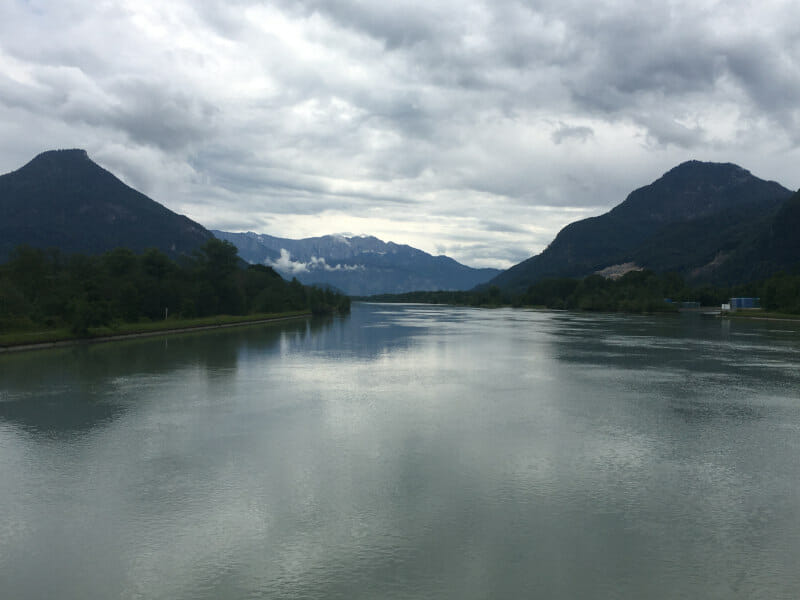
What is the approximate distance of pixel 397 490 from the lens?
1355 centimetres

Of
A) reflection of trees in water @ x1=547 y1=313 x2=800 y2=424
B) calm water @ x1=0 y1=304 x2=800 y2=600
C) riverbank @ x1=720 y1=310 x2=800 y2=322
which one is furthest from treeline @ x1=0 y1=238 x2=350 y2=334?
riverbank @ x1=720 y1=310 x2=800 y2=322

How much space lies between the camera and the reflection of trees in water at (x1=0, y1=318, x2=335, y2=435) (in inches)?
862

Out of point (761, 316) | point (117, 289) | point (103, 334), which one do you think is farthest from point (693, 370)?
point (761, 316)

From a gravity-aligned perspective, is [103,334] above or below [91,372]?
above

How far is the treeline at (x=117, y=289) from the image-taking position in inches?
2179

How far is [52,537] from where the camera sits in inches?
430

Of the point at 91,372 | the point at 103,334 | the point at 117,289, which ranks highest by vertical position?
the point at 117,289

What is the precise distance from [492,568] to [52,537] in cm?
884

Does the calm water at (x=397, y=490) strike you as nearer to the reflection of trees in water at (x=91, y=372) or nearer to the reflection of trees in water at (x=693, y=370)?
the reflection of trees in water at (x=91, y=372)

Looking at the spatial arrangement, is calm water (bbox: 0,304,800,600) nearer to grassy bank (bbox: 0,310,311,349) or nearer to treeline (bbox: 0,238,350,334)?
grassy bank (bbox: 0,310,311,349)

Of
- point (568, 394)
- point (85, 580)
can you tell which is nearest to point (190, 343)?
point (568, 394)

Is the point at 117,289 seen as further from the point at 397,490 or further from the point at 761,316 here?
the point at 761,316

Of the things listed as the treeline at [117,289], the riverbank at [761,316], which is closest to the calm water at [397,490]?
the treeline at [117,289]

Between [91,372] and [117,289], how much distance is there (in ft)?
133
